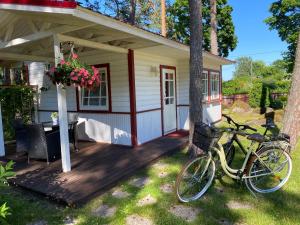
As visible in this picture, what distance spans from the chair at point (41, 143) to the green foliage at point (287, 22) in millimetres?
17474

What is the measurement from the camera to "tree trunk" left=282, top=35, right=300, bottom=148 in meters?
4.72

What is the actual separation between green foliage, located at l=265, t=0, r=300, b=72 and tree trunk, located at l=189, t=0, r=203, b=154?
1543cm

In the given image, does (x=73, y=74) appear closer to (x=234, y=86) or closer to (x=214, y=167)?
(x=214, y=167)

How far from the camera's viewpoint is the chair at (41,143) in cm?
453

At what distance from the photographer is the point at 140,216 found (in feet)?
10.00

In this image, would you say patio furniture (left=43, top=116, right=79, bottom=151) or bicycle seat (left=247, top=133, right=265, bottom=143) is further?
patio furniture (left=43, top=116, right=79, bottom=151)

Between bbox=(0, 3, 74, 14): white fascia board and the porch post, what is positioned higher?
bbox=(0, 3, 74, 14): white fascia board

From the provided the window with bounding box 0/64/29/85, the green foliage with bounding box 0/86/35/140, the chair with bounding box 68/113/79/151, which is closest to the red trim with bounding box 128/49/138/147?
the chair with bounding box 68/113/79/151

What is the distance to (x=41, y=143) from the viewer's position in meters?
4.60

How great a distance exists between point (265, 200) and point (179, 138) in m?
3.68

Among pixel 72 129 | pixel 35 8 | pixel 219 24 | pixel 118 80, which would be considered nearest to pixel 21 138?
pixel 72 129

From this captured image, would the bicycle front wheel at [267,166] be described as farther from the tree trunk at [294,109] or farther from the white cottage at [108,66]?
the tree trunk at [294,109]

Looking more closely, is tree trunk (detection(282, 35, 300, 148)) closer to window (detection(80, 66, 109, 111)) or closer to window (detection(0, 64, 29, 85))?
window (detection(80, 66, 109, 111))

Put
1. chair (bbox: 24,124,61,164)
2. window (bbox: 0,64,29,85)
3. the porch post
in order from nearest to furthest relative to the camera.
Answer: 1. the porch post
2. chair (bbox: 24,124,61,164)
3. window (bbox: 0,64,29,85)
